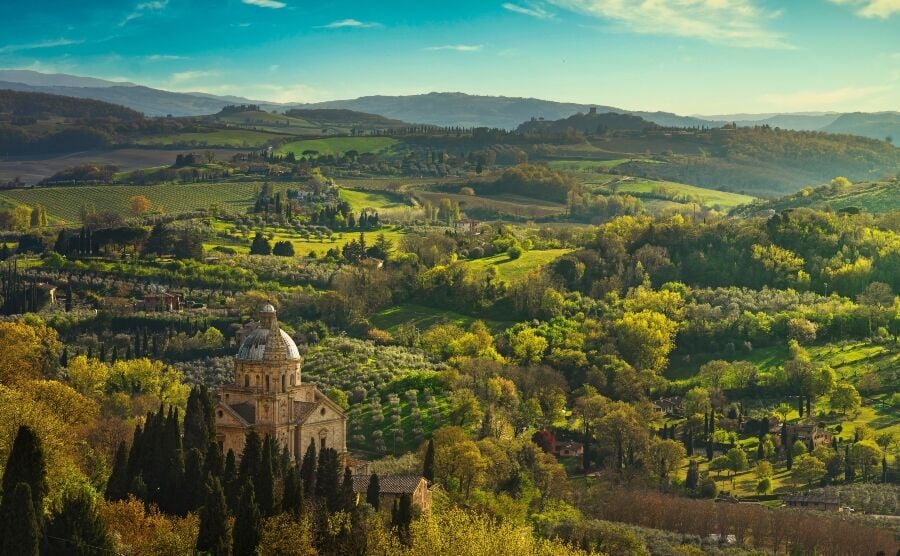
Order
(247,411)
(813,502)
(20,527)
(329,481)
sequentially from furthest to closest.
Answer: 1. (813,502)
2. (247,411)
3. (329,481)
4. (20,527)

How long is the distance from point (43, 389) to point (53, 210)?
11356cm

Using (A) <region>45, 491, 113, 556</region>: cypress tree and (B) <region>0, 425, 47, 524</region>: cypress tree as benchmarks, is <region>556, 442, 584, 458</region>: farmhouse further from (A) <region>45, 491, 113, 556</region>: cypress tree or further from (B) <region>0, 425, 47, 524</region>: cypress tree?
(B) <region>0, 425, 47, 524</region>: cypress tree

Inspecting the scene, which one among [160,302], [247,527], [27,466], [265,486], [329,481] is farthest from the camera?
[160,302]

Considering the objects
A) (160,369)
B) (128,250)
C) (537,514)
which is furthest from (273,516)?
(128,250)

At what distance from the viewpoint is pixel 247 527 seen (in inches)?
2306

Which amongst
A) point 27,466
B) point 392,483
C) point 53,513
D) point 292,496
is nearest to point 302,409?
point 392,483

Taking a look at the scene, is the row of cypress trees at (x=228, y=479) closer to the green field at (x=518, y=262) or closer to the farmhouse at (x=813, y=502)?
the farmhouse at (x=813, y=502)

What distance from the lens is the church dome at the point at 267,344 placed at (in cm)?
8094

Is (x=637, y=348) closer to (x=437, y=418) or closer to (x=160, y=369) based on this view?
(x=437, y=418)

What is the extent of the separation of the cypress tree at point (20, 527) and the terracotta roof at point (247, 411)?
27536 mm

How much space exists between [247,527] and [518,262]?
308 ft

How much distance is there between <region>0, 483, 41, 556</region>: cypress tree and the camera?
2083 inches

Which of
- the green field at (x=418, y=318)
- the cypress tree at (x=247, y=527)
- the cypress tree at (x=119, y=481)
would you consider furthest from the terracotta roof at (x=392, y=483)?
the green field at (x=418, y=318)

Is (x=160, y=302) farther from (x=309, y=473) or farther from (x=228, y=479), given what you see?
(x=228, y=479)
